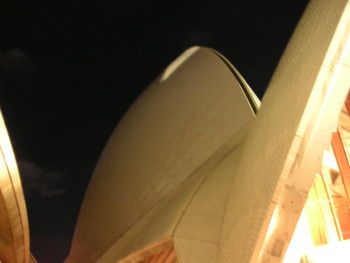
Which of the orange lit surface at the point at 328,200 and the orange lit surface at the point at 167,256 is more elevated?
the orange lit surface at the point at 328,200

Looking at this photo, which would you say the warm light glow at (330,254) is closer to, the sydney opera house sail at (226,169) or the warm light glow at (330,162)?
the sydney opera house sail at (226,169)

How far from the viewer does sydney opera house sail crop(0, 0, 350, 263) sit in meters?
1.77

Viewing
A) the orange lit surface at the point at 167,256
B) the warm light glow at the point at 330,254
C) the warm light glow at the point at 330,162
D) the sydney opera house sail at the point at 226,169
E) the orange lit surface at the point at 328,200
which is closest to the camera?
the sydney opera house sail at the point at 226,169

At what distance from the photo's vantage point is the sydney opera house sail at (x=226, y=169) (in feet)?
5.81

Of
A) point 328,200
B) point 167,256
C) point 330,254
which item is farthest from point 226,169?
point 330,254

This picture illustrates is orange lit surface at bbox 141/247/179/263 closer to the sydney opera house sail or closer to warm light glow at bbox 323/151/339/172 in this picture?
the sydney opera house sail

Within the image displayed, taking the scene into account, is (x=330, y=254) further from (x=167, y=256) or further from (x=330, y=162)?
(x=167, y=256)

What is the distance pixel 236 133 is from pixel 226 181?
0.99m

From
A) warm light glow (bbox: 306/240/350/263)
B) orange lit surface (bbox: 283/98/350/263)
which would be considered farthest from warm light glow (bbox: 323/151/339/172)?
warm light glow (bbox: 306/240/350/263)

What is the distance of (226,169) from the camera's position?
4441mm

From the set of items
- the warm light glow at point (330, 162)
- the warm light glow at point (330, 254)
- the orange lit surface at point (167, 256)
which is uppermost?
the warm light glow at point (330, 162)

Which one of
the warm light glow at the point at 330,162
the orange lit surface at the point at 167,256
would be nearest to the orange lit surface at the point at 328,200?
the warm light glow at the point at 330,162

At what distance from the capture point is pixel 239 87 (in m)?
5.42

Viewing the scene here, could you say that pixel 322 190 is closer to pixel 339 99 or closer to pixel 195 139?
pixel 195 139
